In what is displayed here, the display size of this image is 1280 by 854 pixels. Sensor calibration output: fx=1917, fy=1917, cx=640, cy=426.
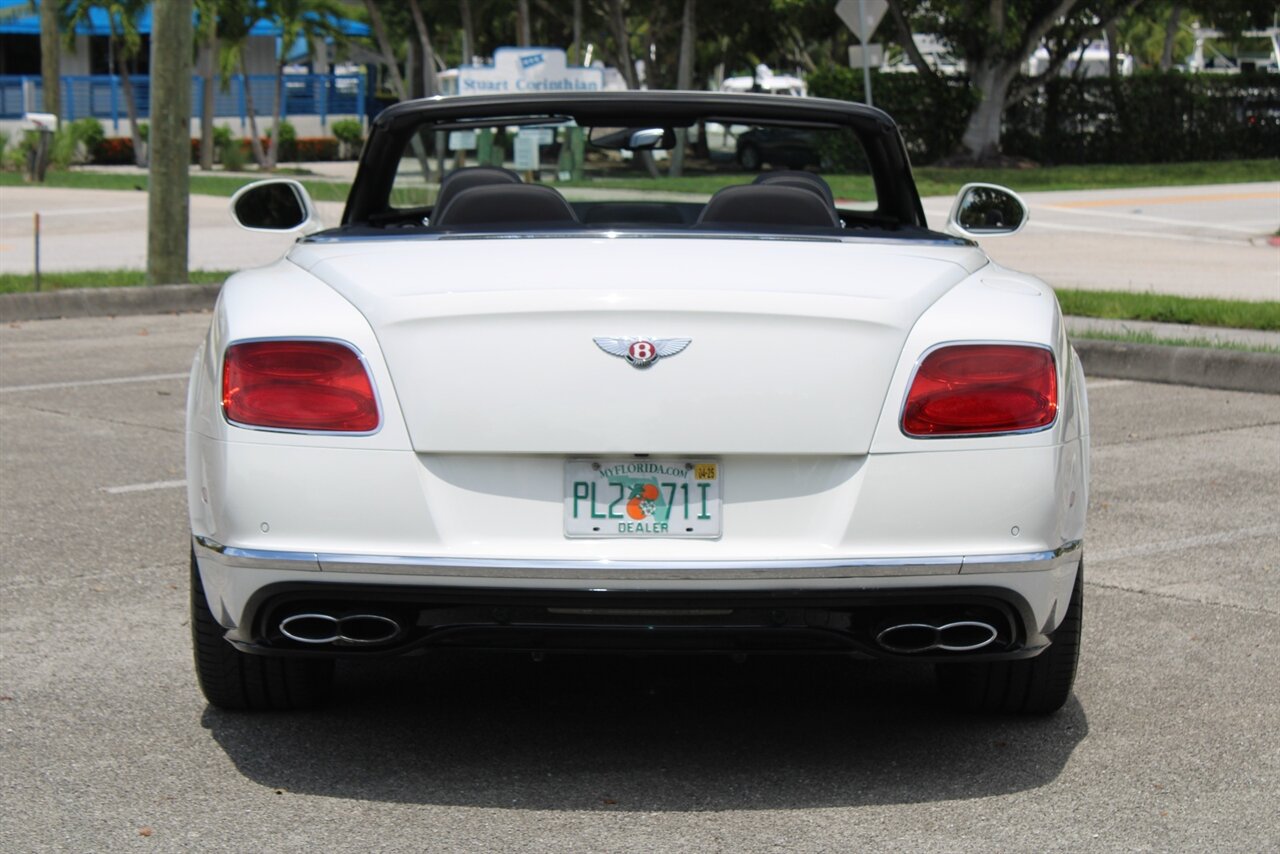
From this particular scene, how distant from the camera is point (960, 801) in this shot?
3973mm

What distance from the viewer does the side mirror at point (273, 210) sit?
18.3 feet

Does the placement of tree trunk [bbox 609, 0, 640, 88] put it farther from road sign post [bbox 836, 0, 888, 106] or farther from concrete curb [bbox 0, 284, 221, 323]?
concrete curb [bbox 0, 284, 221, 323]

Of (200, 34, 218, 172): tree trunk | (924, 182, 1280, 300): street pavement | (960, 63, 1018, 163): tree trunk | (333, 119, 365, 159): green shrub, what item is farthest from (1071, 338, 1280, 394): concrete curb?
(333, 119, 365, 159): green shrub

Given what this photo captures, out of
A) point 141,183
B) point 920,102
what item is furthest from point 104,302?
point 920,102

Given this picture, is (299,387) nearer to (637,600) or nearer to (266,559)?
(266,559)

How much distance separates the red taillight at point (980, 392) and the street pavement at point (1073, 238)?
456 inches

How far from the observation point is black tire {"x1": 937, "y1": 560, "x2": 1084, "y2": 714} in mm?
4340

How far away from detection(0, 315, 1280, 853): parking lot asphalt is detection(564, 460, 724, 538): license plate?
1.96ft

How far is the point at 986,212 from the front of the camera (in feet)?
18.8

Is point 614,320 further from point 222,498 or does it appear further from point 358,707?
point 358,707

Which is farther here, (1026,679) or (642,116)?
(642,116)

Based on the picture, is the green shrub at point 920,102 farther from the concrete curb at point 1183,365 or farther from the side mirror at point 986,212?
the side mirror at point 986,212

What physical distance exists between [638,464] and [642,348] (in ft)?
0.75

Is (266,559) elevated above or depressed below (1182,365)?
above
